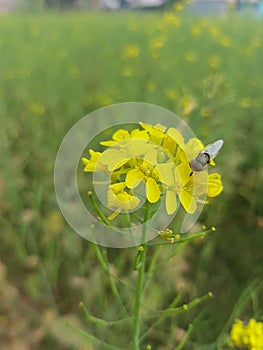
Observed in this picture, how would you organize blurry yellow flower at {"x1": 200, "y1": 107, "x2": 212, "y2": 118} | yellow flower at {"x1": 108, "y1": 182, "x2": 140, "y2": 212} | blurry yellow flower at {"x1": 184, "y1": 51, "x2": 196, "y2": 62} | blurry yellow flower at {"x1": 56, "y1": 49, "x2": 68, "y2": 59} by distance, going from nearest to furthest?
yellow flower at {"x1": 108, "y1": 182, "x2": 140, "y2": 212} → blurry yellow flower at {"x1": 200, "y1": 107, "x2": 212, "y2": 118} → blurry yellow flower at {"x1": 184, "y1": 51, "x2": 196, "y2": 62} → blurry yellow flower at {"x1": 56, "y1": 49, "x2": 68, "y2": 59}

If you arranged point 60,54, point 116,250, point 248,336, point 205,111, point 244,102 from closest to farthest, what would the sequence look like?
point 248,336 < point 205,111 < point 116,250 < point 244,102 < point 60,54

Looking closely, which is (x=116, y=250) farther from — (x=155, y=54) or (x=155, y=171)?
(x=155, y=54)

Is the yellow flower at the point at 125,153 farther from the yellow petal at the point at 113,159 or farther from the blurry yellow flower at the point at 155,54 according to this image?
the blurry yellow flower at the point at 155,54

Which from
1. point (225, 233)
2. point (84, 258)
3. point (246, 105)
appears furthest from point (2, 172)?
point (246, 105)

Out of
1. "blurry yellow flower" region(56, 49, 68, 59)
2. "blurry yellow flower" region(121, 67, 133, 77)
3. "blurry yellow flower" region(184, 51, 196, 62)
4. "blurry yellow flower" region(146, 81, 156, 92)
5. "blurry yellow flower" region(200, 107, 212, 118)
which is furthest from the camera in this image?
"blurry yellow flower" region(56, 49, 68, 59)

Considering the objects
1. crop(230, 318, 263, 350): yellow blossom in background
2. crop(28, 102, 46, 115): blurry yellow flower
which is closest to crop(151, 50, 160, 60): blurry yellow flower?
crop(28, 102, 46, 115): blurry yellow flower

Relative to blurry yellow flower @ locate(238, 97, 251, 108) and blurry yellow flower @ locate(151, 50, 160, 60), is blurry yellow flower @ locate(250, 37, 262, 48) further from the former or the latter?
blurry yellow flower @ locate(238, 97, 251, 108)

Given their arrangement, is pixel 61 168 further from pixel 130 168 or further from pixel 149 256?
pixel 130 168

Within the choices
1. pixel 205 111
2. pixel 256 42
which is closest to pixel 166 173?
pixel 205 111
